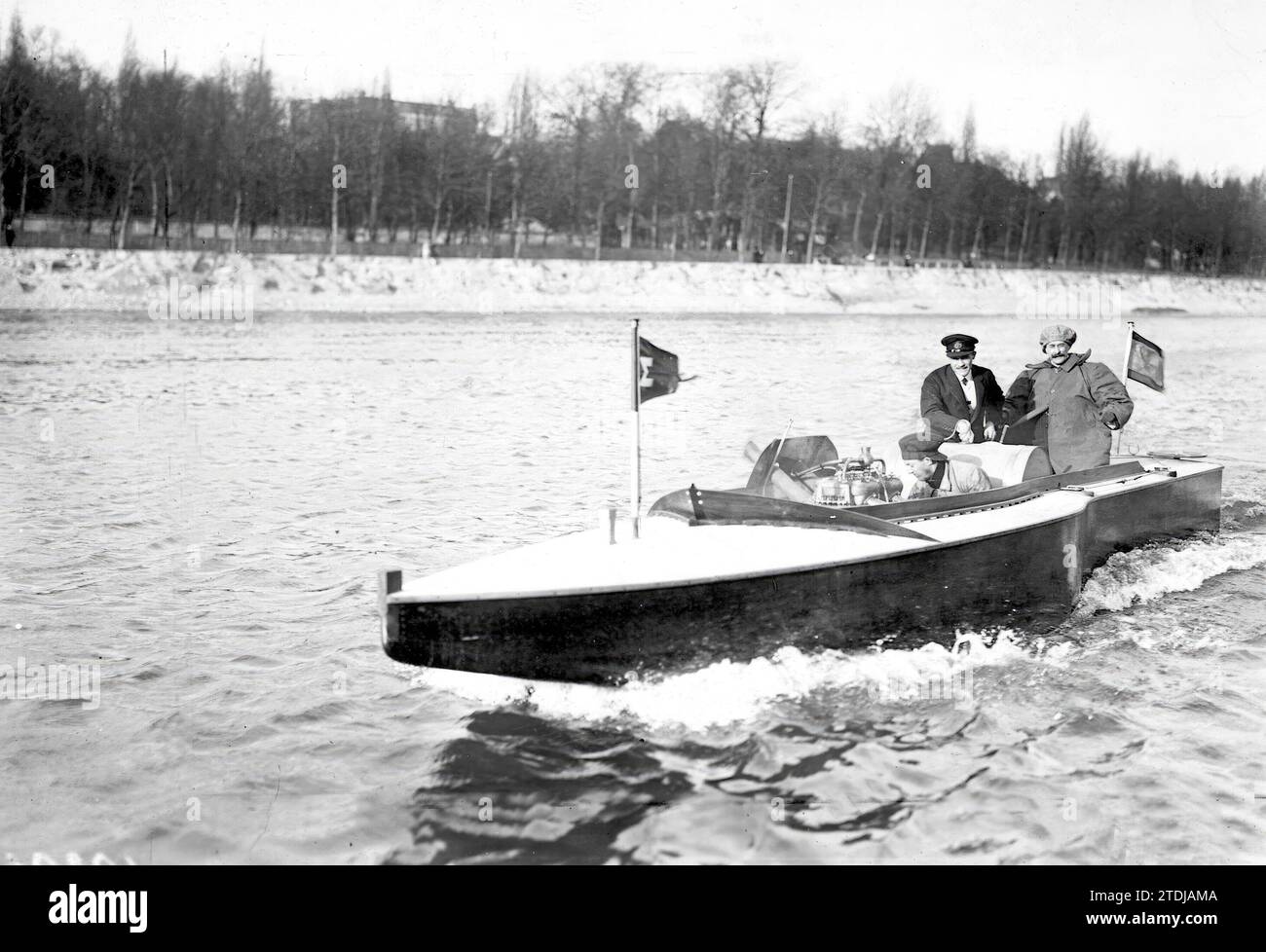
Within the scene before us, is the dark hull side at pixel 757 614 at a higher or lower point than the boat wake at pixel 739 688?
higher

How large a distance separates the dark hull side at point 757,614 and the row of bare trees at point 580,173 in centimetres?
3336

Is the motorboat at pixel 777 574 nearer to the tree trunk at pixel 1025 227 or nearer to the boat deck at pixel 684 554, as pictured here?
the boat deck at pixel 684 554

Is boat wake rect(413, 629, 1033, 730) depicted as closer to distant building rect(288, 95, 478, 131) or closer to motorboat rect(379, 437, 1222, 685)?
motorboat rect(379, 437, 1222, 685)

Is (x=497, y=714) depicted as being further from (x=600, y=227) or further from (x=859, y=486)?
(x=600, y=227)

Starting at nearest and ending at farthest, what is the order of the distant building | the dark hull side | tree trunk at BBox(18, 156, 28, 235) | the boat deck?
the dark hull side
the boat deck
tree trunk at BBox(18, 156, 28, 235)
the distant building

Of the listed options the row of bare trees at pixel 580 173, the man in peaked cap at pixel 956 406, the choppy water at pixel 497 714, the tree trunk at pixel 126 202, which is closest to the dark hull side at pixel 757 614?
the choppy water at pixel 497 714

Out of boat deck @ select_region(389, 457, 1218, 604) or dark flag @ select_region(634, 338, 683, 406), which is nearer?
boat deck @ select_region(389, 457, 1218, 604)

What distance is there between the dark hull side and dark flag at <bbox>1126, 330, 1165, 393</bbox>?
101 inches

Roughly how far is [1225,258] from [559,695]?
67269 millimetres

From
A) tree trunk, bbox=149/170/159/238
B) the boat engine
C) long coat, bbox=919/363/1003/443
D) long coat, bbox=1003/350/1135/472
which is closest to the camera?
the boat engine

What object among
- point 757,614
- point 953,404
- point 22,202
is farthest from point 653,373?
point 22,202

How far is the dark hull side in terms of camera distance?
6.21 metres

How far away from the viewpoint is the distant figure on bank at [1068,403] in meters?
9.95

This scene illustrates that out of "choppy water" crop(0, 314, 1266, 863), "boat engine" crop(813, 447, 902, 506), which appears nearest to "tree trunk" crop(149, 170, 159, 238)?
"choppy water" crop(0, 314, 1266, 863)
